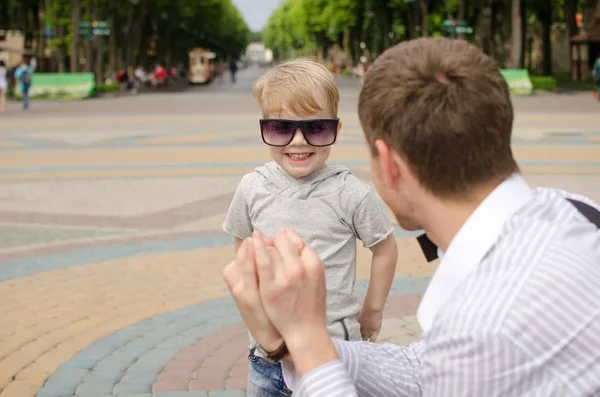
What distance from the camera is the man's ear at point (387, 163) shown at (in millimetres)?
1754

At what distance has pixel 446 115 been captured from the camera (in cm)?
164

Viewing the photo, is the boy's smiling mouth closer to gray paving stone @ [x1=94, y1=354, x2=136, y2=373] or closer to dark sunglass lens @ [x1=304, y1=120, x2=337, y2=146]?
dark sunglass lens @ [x1=304, y1=120, x2=337, y2=146]

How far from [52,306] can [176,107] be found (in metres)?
25.9

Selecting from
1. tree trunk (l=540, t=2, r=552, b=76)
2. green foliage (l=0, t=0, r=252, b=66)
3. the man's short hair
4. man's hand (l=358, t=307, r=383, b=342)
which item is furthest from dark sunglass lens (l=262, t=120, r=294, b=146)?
tree trunk (l=540, t=2, r=552, b=76)

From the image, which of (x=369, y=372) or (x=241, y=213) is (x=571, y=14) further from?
(x=369, y=372)

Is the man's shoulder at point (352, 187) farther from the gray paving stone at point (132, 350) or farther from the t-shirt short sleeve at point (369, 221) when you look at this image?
the gray paving stone at point (132, 350)

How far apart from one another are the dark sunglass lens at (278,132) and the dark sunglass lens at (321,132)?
0.06 meters

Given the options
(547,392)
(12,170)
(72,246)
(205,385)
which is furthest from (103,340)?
(12,170)

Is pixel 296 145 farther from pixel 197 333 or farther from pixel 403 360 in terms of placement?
pixel 197 333

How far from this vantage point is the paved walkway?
201 inches

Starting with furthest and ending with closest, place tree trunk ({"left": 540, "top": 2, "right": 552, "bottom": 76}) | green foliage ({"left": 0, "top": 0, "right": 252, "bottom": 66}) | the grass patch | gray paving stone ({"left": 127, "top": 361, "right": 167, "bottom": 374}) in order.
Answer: tree trunk ({"left": 540, "top": 2, "right": 552, "bottom": 76}), green foliage ({"left": 0, "top": 0, "right": 252, "bottom": 66}), the grass patch, gray paving stone ({"left": 127, "top": 361, "right": 167, "bottom": 374})

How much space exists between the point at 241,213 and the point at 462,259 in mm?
1669

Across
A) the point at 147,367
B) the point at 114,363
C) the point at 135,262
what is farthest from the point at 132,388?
the point at 135,262

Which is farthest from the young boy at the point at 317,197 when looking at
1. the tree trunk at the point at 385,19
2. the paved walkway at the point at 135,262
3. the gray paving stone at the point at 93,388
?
the tree trunk at the point at 385,19
